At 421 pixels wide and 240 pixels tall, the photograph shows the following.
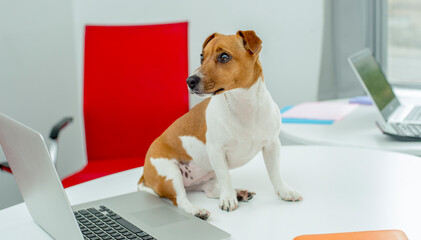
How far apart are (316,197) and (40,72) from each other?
195 centimetres

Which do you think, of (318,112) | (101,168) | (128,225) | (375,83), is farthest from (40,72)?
(128,225)

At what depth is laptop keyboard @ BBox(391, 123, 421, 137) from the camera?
5.73 feet

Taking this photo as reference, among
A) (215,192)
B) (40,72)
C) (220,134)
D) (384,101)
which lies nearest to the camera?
(220,134)

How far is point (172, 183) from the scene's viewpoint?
1220 millimetres

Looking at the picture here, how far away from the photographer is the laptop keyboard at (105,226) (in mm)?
1033

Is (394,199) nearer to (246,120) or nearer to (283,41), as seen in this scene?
(246,120)

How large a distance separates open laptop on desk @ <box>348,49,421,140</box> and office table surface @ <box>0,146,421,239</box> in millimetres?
335

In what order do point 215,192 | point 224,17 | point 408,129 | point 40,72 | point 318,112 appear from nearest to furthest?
point 215,192
point 408,129
point 318,112
point 40,72
point 224,17

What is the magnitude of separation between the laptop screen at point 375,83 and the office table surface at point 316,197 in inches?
19.6

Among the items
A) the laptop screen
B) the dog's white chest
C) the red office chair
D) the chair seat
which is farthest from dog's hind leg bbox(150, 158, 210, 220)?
the laptop screen

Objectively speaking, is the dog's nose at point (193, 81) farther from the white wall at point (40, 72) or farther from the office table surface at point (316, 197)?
the white wall at point (40, 72)

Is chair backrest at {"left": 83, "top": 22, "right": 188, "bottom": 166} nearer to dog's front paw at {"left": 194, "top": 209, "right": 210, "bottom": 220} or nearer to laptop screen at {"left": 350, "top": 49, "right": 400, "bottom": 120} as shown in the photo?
laptop screen at {"left": 350, "top": 49, "right": 400, "bottom": 120}

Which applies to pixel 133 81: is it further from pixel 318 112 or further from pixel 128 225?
pixel 128 225

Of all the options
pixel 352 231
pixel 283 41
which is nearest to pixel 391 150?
pixel 352 231
